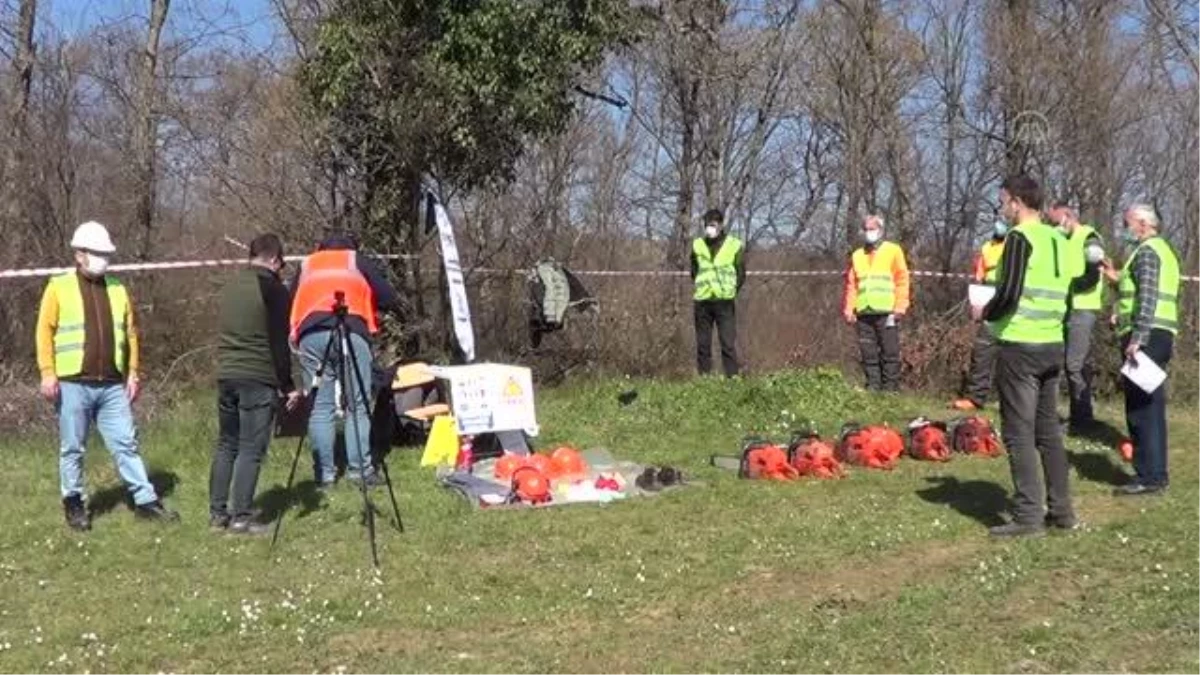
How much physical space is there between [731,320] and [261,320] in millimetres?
6123

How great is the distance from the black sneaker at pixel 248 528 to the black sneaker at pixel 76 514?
0.91 metres

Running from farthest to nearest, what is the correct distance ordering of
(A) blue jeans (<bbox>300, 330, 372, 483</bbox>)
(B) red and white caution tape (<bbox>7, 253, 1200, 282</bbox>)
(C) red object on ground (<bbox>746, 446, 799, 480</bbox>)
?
(B) red and white caution tape (<bbox>7, 253, 1200, 282</bbox>)
(C) red object on ground (<bbox>746, 446, 799, 480</bbox>)
(A) blue jeans (<bbox>300, 330, 372, 483</bbox>)

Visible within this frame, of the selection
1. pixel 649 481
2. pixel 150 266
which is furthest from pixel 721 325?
pixel 150 266

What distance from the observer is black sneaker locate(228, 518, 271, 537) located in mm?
7485

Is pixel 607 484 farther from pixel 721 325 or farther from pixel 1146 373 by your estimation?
→ pixel 721 325

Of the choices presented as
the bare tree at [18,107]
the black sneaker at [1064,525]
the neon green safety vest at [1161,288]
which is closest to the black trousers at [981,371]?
the neon green safety vest at [1161,288]

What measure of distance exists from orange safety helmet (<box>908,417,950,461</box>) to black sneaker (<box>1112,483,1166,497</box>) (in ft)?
4.97

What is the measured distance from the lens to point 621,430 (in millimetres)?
10922

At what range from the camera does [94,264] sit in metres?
7.54

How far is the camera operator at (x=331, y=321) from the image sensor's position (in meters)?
8.20

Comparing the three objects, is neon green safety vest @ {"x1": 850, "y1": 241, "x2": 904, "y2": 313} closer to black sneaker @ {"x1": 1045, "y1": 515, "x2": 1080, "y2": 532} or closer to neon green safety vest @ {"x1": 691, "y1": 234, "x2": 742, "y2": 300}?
neon green safety vest @ {"x1": 691, "y1": 234, "x2": 742, "y2": 300}

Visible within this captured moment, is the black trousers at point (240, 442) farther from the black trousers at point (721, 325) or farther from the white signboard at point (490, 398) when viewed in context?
the black trousers at point (721, 325)

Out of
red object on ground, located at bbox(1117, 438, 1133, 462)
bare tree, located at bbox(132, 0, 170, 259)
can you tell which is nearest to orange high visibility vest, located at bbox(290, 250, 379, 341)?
red object on ground, located at bbox(1117, 438, 1133, 462)

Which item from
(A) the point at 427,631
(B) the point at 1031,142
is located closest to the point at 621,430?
(A) the point at 427,631
